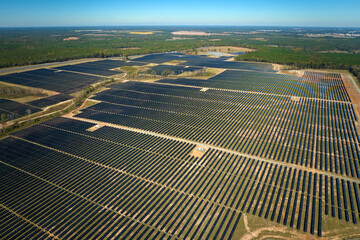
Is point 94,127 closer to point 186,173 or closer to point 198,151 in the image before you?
point 198,151

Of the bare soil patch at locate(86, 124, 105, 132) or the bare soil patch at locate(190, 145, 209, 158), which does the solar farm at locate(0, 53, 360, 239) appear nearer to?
the bare soil patch at locate(190, 145, 209, 158)

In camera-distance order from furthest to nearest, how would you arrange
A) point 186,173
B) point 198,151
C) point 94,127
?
point 94,127, point 198,151, point 186,173

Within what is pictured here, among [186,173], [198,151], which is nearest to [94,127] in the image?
[198,151]

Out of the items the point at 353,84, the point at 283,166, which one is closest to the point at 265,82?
the point at 353,84

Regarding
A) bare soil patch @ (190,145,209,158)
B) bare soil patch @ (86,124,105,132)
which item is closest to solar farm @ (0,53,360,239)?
bare soil patch @ (190,145,209,158)

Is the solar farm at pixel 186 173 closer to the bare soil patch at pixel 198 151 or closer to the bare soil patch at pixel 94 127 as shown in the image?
the bare soil patch at pixel 198 151

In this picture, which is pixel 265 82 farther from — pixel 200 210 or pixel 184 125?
pixel 200 210

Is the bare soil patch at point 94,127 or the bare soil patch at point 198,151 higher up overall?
the bare soil patch at point 94,127

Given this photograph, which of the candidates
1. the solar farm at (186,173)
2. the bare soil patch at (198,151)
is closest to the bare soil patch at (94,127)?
the solar farm at (186,173)
